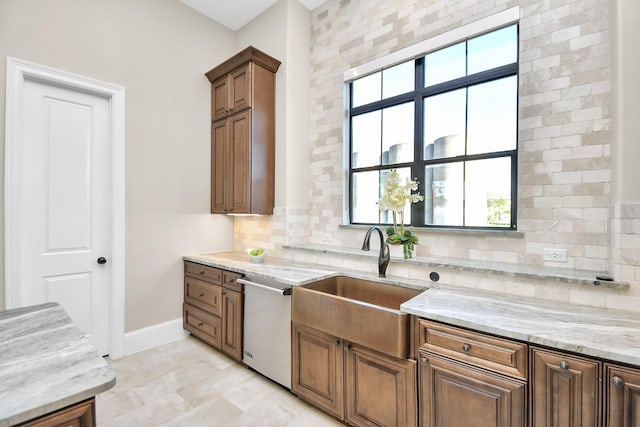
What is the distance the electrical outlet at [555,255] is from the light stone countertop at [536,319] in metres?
0.40

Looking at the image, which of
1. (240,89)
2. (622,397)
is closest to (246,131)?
(240,89)

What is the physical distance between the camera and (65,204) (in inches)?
100

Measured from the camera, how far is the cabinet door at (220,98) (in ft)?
10.6

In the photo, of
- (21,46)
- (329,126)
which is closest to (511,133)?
(329,126)

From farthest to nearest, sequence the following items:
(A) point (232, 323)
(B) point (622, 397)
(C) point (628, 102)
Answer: (A) point (232, 323) → (C) point (628, 102) → (B) point (622, 397)

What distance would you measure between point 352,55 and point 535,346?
9.51 feet

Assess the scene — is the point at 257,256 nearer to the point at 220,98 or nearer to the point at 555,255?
the point at 220,98

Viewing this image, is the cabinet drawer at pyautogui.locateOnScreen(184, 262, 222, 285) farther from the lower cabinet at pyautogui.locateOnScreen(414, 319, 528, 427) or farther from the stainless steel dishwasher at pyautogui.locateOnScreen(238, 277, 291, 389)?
the lower cabinet at pyautogui.locateOnScreen(414, 319, 528, 427)

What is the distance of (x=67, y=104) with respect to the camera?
2.55 m

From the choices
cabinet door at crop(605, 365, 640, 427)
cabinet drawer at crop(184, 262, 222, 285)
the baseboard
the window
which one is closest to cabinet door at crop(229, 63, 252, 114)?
the window

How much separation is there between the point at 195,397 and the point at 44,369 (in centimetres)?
157

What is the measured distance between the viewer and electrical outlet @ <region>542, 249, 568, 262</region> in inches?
75.1

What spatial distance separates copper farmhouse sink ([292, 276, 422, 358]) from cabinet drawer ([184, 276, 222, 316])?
3.42 ft

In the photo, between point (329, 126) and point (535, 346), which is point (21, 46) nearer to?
point (329, 126)
